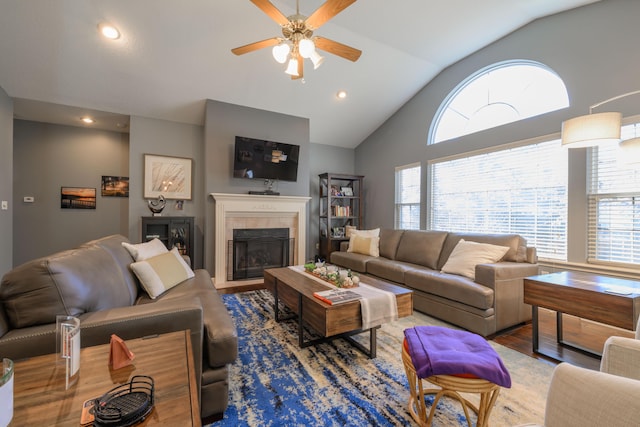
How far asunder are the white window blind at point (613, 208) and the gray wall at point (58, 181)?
6.78 metres

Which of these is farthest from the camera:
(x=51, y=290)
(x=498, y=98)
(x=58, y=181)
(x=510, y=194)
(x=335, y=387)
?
(x=58, y=181)

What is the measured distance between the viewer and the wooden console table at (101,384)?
26.9 inches

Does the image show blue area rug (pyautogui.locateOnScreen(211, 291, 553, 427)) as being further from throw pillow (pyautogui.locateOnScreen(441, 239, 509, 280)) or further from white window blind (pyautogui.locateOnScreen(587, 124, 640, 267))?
white window blind (pyautogui.locateOnScreen(587, 124, 640, 267))

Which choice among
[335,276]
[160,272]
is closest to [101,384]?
[160,272]

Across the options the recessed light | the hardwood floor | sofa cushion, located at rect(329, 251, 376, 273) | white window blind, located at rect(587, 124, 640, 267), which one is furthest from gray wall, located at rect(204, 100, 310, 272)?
white window blind, located at rect(587, 124, 640, 267)

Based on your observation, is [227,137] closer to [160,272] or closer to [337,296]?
[160,272]

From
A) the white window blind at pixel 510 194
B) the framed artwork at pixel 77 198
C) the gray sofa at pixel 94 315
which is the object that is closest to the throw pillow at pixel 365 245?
the white window blind at pixel 510 194

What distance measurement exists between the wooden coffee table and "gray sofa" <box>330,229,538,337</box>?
72 cm

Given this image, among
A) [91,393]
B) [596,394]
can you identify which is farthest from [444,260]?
[91,393]

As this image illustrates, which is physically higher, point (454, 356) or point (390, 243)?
point (390, 243)

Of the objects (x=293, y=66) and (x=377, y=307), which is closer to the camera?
(x=377, y=307)

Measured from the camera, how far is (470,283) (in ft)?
8.51

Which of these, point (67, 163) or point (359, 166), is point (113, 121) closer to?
point (67, 163)

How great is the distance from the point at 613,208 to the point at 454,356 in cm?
288
